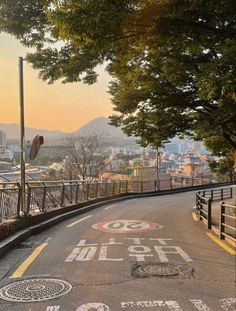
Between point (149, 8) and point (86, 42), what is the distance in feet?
4.09

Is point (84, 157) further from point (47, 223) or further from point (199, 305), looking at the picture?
point (199, 305)

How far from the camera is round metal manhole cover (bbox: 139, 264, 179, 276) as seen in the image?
25.2 ft

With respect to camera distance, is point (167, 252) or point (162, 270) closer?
point (162, 270)

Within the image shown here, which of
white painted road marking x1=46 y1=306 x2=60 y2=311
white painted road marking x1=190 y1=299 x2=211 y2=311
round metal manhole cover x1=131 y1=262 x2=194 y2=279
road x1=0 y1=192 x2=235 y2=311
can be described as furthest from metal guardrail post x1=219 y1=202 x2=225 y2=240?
white painted road marking x1=46 y1=306 x2=60 y2=311

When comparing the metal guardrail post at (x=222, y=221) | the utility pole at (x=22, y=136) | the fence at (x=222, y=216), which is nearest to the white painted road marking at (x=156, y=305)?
the fence at (x=222, y=216)

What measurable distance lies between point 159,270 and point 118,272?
79 cm

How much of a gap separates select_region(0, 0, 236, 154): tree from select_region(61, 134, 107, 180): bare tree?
1398 inches

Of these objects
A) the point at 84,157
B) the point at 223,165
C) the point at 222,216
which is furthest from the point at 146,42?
the point at 84,157

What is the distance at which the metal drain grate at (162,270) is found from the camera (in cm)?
755

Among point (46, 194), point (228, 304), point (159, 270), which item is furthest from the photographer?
point (46, 194)

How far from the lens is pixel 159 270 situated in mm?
7887

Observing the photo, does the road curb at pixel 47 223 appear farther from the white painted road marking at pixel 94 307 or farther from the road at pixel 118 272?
the white painted road marking at pixel 94 307

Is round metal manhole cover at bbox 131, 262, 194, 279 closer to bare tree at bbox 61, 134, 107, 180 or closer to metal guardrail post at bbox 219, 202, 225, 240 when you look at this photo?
metal guardrail post at bbox 219, 202, 225, 240

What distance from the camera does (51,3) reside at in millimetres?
7000
